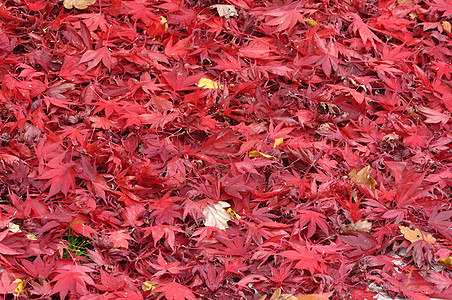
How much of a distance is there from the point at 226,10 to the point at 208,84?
16.3 inches

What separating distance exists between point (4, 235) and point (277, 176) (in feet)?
2.93

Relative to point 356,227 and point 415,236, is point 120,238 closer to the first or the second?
point 356,227

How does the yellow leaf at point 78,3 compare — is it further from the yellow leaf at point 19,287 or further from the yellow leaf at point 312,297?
the yellow leaf at point 312,297

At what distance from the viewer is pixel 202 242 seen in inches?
62.6

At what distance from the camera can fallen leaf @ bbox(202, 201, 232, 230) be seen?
1632mm

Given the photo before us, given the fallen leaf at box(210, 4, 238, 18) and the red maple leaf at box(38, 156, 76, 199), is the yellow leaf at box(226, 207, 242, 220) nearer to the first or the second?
the red maple leaf at box(38, 156, 76, 199)

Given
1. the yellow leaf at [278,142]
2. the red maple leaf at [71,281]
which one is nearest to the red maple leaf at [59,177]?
the red maple leaf at [71,281]

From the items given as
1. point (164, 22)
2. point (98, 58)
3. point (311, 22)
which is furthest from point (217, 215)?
point (311, 22)

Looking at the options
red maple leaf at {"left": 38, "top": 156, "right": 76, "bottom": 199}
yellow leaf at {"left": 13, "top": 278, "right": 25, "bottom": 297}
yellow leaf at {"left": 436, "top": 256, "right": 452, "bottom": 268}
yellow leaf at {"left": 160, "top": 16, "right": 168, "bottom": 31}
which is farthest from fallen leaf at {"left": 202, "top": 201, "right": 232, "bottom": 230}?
yellow leaf at {"left": 160, "top": 16, "right": 168, "bottom": 31}

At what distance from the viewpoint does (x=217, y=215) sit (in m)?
1.65

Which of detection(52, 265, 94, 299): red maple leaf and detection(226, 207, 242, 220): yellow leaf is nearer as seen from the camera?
detection(52, 265, 94, 299): red maple leaf

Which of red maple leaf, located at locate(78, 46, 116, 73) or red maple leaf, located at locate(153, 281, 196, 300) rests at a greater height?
red maple leaf, located at locate(78, 46, 116, 73)

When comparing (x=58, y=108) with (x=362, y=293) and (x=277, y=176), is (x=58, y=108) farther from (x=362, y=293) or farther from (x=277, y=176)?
(x=362, y=293)

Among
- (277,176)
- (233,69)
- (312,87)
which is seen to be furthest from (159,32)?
(277,176)
